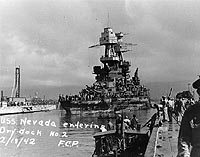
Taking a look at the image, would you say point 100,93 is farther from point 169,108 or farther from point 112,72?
point 169,108

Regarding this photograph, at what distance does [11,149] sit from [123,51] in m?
73.5

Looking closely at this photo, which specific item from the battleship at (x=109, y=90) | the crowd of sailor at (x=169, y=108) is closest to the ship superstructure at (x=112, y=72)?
the battleship at (x=109, y=90)

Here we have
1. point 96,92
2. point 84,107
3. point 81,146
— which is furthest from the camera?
point 96,92

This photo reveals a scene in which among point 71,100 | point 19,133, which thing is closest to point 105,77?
point 71,100

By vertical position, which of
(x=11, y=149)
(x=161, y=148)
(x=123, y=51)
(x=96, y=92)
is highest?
(x=123, y=51)

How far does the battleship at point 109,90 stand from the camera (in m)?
65.9

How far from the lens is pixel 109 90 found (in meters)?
76.0

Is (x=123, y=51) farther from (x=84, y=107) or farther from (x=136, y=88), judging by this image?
(x=84, y=107)

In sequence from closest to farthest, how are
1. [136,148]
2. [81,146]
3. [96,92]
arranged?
[136,148] → [81,146] → [96,92]

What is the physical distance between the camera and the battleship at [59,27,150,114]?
65.9m

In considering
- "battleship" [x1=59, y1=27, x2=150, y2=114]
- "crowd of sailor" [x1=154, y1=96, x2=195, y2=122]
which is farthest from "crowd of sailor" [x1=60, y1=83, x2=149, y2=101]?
"crowd of sailor" [x1=154, y1=96, x2=195, y2=122]

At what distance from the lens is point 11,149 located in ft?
77.7

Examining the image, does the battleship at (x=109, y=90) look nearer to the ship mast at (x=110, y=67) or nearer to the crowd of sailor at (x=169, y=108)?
the ship mast at (x=110, y=67)

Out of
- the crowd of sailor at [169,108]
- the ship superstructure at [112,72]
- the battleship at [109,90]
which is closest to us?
the crowd of sailor at [169,108]
